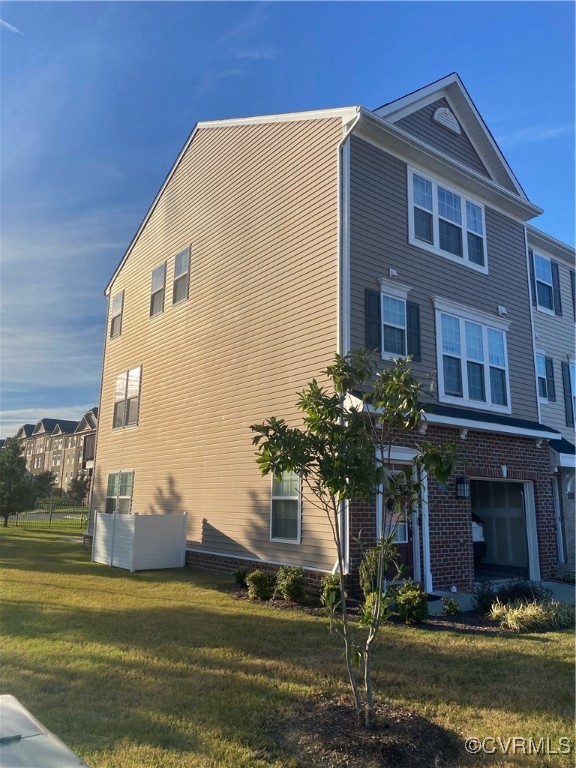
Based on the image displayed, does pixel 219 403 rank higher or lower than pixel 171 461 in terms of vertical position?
higher

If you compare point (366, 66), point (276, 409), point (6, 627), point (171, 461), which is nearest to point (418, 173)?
point (366, 66)

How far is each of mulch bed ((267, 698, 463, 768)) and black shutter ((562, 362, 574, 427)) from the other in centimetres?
1373

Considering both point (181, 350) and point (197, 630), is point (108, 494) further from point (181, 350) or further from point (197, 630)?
point (197, 630)

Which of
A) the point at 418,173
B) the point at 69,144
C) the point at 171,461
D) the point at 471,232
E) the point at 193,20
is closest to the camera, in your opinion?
the point at 193,20

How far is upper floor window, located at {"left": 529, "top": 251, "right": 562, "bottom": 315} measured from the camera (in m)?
16.1

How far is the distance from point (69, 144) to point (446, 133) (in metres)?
8.70

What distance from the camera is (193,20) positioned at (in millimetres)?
8281

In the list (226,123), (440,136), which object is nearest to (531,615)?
(440,136)

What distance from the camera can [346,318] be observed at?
33.1 ft

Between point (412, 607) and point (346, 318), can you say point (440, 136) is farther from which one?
point (412, 607)

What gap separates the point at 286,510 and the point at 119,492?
8.47 meters

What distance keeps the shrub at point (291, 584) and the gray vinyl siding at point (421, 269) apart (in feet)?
13.5

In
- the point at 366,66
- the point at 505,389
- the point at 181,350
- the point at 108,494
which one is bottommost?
the point at 108,494

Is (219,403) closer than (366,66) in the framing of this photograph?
No
